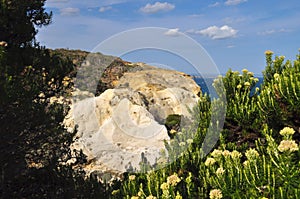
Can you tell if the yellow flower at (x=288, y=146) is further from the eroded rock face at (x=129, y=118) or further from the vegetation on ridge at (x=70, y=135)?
the eroded rock face at (x=129, y=118)

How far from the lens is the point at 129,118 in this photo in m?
13.9

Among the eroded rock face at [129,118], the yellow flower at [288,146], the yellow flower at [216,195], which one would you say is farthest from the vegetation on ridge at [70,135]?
the eroded rock face at [129,118]

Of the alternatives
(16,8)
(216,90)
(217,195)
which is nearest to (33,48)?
(16,8)

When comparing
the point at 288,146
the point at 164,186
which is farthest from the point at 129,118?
the point at 288,146

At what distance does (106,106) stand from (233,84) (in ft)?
28.7

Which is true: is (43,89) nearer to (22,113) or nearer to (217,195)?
(22,113)

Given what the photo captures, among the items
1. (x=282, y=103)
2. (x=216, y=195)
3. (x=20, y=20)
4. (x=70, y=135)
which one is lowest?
(x=216, y=195)

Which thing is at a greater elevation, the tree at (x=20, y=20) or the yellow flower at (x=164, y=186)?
the tree at (x=20, y=20)

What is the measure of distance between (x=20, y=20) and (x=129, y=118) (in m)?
7.74

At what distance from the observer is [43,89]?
22.2 feet

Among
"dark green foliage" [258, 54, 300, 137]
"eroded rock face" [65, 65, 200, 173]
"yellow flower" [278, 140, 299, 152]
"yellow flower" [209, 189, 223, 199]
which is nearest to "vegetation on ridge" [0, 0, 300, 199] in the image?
"dark green foliage" [258, 54, 300, 137]

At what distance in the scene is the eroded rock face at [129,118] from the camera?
12041 mm

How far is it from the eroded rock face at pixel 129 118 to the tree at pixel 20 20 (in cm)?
456

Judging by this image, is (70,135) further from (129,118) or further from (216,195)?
(129,118)
